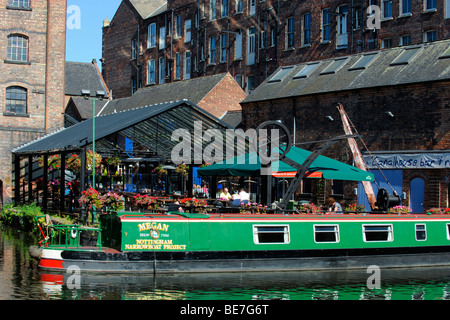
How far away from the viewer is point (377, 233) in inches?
690

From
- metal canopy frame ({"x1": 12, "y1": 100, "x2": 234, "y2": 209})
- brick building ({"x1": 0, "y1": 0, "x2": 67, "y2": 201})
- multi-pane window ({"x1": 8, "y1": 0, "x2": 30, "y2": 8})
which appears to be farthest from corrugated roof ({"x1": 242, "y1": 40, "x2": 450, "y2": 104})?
multi-pane window ({"x1": 8, "y1": 0, "x2": 30, "y2": 8})

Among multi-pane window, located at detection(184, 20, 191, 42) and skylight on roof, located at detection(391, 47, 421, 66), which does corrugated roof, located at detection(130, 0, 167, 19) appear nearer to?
multi-pane window, located at detection(184, 20, 191, 42)

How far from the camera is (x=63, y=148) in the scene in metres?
22.6

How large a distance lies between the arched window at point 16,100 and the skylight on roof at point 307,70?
14.3 meters

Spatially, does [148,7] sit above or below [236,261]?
above

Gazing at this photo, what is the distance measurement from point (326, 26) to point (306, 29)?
5.77ft

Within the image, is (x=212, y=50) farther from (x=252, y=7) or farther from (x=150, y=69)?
(x=150, y=69)

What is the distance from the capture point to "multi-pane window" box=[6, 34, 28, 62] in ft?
108

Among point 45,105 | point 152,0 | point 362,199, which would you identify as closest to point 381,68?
point 362,199

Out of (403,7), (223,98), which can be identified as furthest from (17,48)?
(403,7)

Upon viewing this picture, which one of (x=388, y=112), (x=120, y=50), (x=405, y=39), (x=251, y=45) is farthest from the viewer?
(x=120, y=50)

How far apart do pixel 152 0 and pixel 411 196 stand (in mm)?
41078

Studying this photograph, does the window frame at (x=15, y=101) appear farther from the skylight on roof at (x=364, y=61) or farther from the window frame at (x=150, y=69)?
the window frame at (x=150, y=69)
